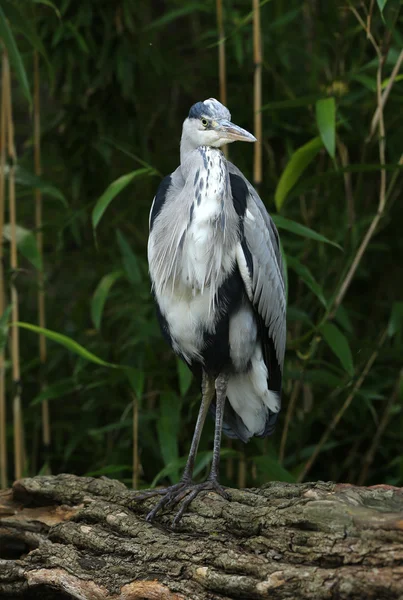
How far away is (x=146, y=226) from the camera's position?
3.57 meters

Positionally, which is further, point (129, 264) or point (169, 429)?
point (129, 264)

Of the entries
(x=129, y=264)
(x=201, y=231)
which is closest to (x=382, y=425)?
(x=129, y=264)

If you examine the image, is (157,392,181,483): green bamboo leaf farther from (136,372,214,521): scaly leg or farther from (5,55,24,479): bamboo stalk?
(5,55,24,479): bamboo stalk

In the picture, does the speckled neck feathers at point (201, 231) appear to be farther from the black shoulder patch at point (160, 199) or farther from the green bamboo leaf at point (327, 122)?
the green bamboo leaf at point (327, 122)

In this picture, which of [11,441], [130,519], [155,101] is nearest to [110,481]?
[130,519]

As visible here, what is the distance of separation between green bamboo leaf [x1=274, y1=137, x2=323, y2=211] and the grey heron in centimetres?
21

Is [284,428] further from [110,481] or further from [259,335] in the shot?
[110,481]

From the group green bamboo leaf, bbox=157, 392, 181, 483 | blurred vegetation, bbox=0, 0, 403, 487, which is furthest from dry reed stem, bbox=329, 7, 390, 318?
green bamboo leaf, bbox=157, 392, 181, 483

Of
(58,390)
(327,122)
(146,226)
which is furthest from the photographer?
(146,226)

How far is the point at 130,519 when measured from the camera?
6.81 ft

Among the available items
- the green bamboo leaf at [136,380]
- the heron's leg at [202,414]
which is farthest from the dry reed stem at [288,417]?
the green bamboo leaf at [136,380]

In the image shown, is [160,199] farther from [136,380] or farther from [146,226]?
[146,226]

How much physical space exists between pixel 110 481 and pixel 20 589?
1.19 ft

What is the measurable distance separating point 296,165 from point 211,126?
1.28 ft
